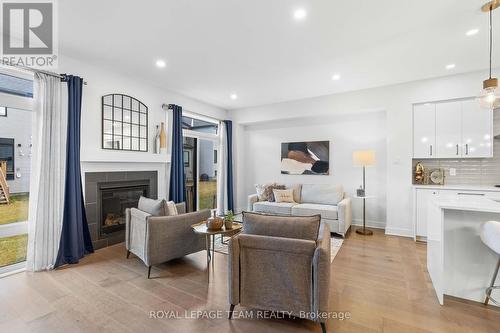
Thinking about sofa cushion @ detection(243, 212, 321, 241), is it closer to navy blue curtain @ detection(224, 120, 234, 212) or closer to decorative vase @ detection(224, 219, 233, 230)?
decorative vase @ detection(224, 219, 233, 230)

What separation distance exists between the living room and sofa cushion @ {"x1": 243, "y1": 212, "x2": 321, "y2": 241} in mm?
16

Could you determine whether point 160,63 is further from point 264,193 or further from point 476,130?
→ point 476,130

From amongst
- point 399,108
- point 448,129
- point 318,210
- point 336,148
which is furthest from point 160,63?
point 448,129

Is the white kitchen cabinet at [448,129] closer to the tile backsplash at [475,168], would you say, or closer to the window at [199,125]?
the tile backsplash at [475,168]

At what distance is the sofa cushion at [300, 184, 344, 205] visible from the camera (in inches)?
196

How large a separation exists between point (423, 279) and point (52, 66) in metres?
5.45

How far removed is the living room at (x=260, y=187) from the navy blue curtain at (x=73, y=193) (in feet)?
0.07

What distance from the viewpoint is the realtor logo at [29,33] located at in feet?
7.94

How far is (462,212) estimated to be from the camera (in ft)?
7.62

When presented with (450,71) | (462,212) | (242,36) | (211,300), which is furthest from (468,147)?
(211,300)

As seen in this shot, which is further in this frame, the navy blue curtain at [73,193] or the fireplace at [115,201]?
the fireplace at [115,201]

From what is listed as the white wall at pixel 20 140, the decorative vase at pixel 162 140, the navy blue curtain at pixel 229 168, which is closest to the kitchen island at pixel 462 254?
the decorative vase at pixel 162 140

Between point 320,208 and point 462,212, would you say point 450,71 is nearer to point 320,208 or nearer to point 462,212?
point 462,212

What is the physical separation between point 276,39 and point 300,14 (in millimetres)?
519
